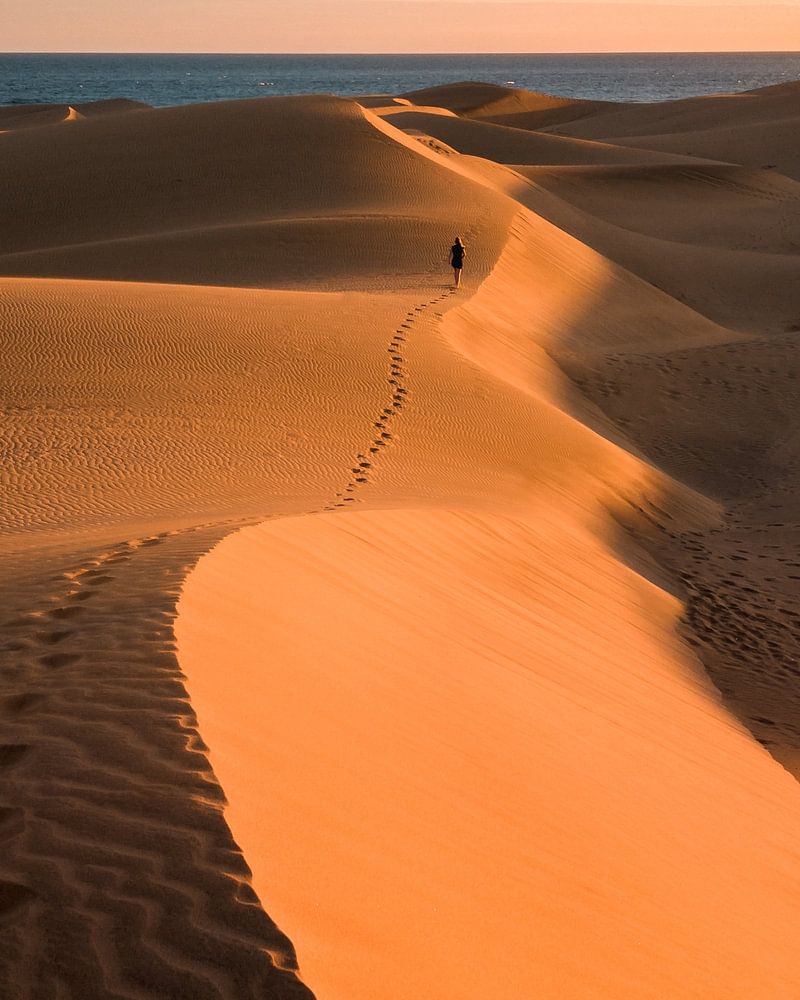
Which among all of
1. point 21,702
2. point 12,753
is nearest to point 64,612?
point 21,702

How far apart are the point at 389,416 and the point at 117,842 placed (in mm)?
9187

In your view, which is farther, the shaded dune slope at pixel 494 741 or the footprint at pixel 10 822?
the shaded dune slope at pixel 494 741

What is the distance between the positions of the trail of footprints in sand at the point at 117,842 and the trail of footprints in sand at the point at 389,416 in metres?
4.42

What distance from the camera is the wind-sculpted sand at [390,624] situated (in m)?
3.30

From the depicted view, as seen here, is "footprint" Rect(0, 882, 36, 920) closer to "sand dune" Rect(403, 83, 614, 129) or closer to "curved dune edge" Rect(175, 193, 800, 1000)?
"curved dune edge" Rect(175, 193, 800, 1000)

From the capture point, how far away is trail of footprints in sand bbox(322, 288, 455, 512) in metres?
9.84

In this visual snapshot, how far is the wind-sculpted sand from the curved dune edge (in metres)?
0.02

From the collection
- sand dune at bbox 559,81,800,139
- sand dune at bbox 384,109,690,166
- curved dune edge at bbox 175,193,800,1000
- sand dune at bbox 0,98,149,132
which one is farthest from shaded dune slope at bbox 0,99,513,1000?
sand dune at bbox 559,81,800,139

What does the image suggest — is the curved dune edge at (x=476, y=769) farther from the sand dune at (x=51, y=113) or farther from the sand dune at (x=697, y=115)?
the sand dune at (x=697, y=115)

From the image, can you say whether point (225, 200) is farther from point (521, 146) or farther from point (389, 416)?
point (521, 146)

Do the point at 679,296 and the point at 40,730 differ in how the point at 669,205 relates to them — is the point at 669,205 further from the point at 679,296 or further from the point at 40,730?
the point at 40,730

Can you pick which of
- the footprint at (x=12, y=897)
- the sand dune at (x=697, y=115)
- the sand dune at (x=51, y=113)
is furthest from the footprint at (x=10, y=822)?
the sand dune at (x=697, y=115)

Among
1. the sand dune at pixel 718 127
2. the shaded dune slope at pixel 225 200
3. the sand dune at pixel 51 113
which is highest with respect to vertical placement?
the sand dune at pixel 718 127

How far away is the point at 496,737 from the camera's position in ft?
17.6
